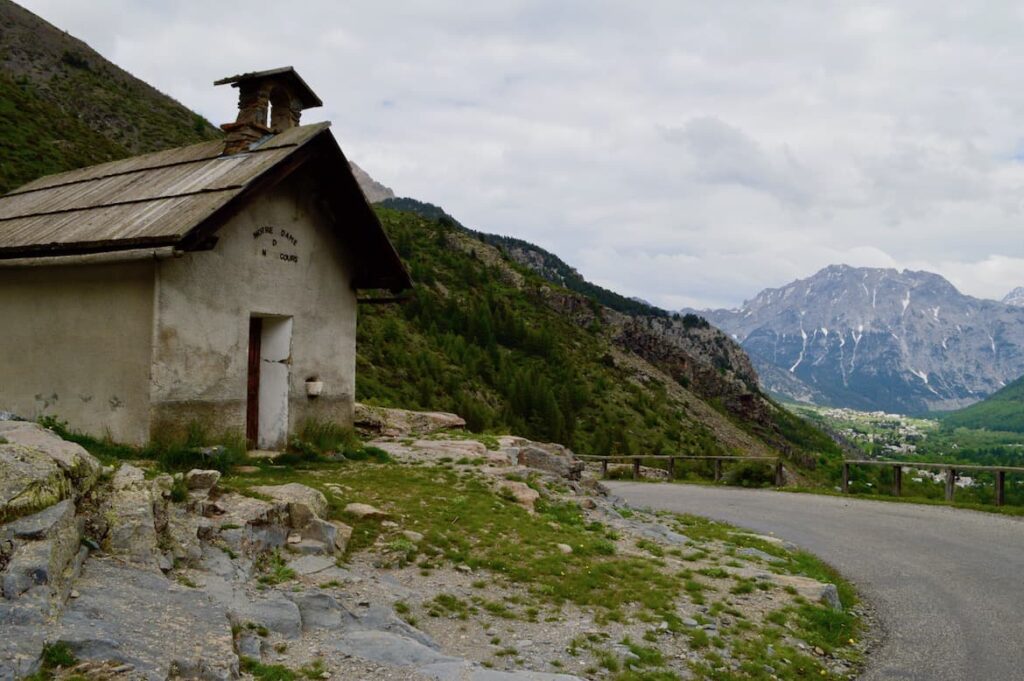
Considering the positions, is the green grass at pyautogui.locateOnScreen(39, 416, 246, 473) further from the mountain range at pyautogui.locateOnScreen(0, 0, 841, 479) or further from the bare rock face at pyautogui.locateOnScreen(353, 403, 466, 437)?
the mountain range at pyautogui.locateOnScreen(0, 0, 841, 479)

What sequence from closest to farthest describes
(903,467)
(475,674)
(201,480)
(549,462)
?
(475,674), (201,480), (549,462), (903,467)

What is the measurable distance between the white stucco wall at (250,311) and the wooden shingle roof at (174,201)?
0.67 m

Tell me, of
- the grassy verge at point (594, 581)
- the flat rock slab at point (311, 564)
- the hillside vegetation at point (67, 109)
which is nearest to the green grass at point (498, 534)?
the grassy verge at point (594, 581)

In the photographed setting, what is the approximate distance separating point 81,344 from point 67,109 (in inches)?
2556

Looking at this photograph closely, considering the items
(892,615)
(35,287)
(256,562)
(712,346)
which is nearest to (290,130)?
(35,287)

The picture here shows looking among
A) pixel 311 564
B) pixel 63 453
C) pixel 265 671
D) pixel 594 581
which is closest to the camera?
pixel 265 671

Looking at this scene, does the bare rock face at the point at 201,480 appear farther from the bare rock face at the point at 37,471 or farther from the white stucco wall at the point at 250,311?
the white stucco wall at the point at 250,311

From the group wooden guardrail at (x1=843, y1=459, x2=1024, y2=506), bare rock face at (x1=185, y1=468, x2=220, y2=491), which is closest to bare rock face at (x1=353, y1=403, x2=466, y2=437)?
bare rock face at (x1=185, y1=468, x2=220, y2=491)

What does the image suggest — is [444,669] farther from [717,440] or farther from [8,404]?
[717,440]

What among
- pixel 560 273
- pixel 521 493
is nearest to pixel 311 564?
pixel 521 493

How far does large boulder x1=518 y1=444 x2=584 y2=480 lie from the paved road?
2.83m

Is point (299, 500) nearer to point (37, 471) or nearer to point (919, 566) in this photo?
point (37, 471)

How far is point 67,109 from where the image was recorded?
2591 inches

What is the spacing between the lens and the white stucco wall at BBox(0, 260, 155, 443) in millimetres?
12383
